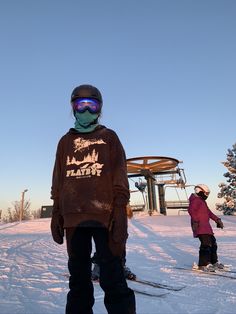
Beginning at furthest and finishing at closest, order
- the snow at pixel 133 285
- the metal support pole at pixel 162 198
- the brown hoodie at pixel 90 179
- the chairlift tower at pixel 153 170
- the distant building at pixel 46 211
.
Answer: the distant building at pixel 46 211 → the metal support pole at pixel 162 198 → the chairlift tower at pixel 153 170 → the snow at pixel 133 285 → the brown hoodie at pixel 90 179

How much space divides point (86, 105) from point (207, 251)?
13.6ft

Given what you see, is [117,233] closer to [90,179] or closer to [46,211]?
[90,179]

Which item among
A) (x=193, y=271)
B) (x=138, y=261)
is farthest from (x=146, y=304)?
(x=138, y=261)

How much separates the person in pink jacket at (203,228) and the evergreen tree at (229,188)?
36.9 metres

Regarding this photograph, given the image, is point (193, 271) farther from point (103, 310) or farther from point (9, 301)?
point (9, 301)

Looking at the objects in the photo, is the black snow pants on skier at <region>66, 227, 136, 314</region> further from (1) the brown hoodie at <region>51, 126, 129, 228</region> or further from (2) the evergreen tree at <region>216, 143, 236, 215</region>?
(2) the evergreen tree at <region>216, 143, 236, 215</region>

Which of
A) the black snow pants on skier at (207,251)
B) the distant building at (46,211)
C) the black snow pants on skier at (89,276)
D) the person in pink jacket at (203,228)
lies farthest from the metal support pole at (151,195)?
the black snow pants on skier at (89,276)

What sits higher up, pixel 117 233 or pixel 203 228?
pixel 117 233

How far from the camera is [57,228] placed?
247cm

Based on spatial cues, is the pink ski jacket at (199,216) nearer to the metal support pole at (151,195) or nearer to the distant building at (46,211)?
the metal support pole at (151,195)

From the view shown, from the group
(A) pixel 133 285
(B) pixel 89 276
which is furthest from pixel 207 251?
(B) pixel 89 276

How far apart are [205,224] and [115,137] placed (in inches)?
155

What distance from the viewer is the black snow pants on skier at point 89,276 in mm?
2145

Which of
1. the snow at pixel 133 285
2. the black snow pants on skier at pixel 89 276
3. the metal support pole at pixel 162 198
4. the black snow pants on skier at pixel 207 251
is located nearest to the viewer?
the black snow pants on skier at pixel 89 276
